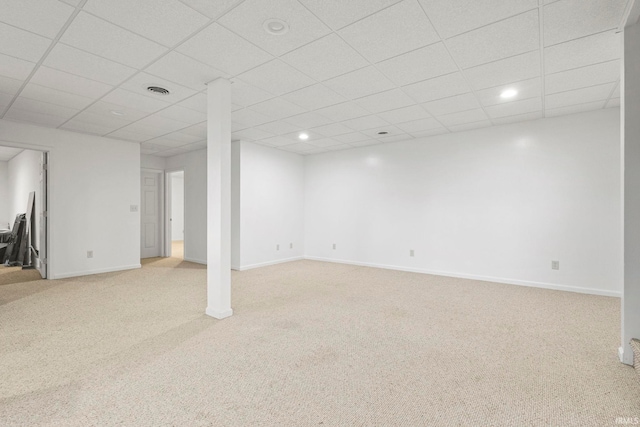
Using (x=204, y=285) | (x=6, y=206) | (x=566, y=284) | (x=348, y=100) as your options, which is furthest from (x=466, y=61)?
(x=6, y=206)

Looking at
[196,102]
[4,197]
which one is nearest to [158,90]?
[196,102]

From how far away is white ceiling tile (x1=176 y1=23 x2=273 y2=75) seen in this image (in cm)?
240

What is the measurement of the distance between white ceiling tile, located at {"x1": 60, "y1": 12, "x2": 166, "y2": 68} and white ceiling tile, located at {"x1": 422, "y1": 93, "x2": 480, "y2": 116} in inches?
124

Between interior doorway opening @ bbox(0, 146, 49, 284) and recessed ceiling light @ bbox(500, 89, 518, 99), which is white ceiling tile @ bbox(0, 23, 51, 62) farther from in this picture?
recessed ceiling light @ bbox(500, 89, 518, 99)

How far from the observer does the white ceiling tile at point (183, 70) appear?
2.78 meters

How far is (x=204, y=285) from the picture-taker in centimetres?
470

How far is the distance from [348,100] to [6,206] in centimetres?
1026

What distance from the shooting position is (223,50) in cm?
262

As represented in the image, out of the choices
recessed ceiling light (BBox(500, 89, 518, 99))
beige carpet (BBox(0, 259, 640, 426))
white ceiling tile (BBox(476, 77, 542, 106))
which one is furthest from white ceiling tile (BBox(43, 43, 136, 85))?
recessed ceiling light (BBox(500, 89, 518, 99))

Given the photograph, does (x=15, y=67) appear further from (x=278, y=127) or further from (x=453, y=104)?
(x=453, y=104)

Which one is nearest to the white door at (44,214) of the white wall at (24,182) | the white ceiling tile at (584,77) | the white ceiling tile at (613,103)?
the white wall at (24,182)

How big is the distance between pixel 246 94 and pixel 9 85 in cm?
252

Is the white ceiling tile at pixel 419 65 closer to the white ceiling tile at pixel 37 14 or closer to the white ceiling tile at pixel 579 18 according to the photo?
the white ceiling tile at pixel 579 18

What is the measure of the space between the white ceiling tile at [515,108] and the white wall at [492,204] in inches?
24.3
